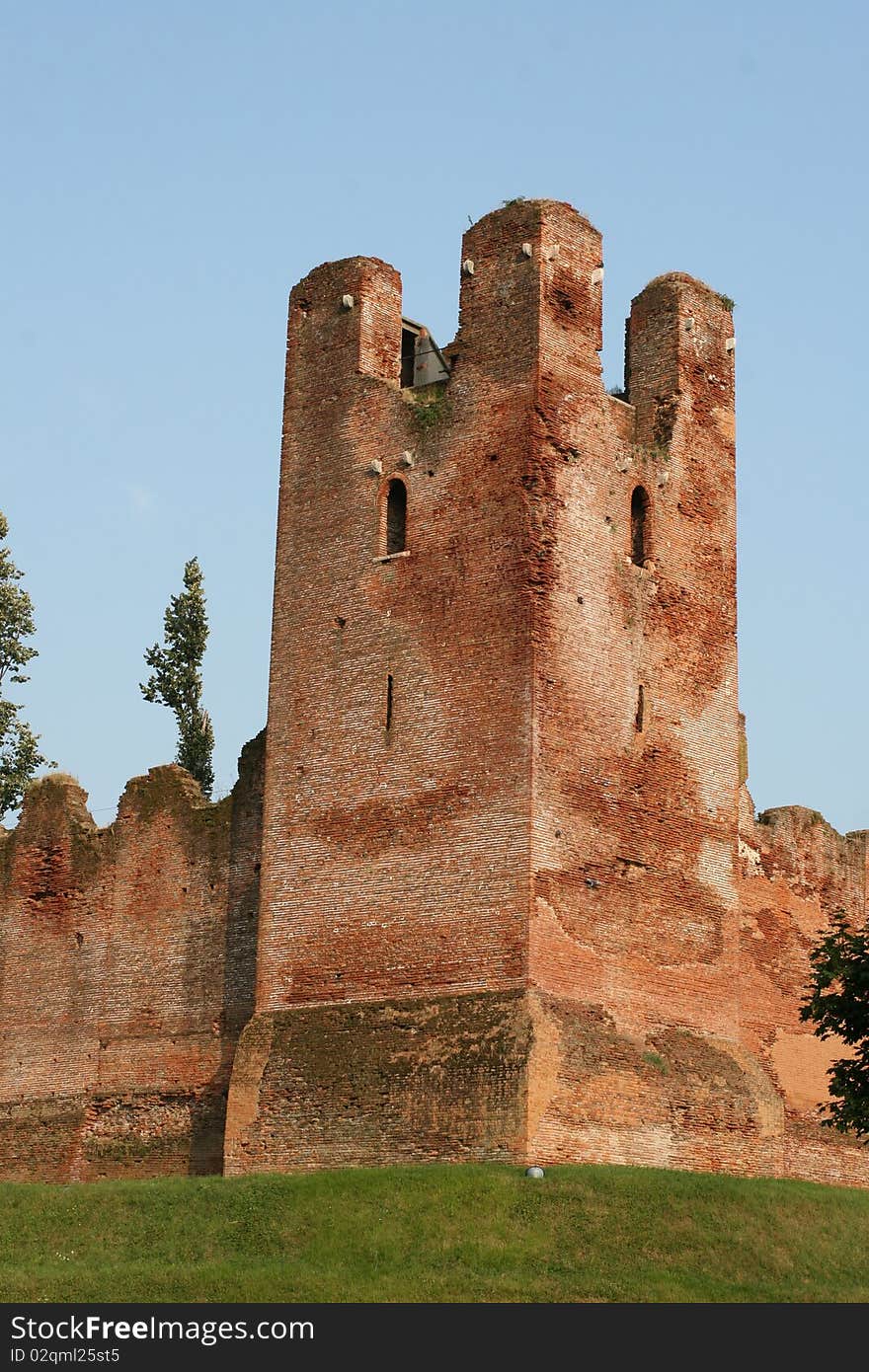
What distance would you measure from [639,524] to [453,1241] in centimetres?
855

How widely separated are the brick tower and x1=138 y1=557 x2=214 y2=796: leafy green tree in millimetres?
11298

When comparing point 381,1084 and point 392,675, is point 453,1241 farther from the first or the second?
point 392,675

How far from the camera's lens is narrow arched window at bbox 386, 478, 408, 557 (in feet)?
85.9

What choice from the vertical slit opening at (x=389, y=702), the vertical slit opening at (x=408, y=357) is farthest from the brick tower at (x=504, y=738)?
the vertical slit opening at (x=408, y=357)

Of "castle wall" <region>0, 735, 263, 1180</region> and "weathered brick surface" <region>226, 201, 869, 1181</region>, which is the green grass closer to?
"weathered brick surface" <region>226, 201, 869, 1181</region>

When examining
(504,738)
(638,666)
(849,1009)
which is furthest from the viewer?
(638,666)

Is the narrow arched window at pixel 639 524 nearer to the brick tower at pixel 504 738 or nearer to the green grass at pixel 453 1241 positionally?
the brick tower at pixel 504 738

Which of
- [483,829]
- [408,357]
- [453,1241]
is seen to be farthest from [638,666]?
[453,1241]

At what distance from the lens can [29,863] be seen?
1193 inches

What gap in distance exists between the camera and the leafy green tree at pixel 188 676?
38.0 metres

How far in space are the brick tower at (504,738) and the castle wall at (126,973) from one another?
1.80 m

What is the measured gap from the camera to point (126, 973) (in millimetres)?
28609
